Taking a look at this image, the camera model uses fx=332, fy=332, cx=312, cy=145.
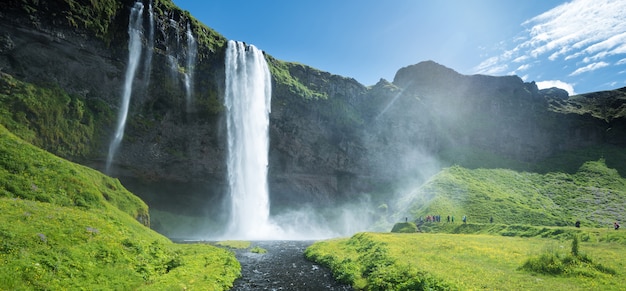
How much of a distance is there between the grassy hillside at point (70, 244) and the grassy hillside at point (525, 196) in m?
55.8

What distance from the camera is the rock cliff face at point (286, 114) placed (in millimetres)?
53219

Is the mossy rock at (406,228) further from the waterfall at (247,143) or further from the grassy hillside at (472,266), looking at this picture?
the waterfall at (247,143)

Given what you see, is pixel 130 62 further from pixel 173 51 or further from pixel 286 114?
pixel 286 114

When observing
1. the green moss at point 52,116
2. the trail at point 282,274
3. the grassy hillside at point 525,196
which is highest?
the green moss at point 52,116

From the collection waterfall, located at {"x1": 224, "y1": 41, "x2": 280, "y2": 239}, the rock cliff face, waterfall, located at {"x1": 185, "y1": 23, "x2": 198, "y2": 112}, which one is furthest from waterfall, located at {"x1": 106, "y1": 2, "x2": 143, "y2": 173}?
waterfall, located at {"x1": 224, "y1": 41, "x2": 280, "y2": 239}

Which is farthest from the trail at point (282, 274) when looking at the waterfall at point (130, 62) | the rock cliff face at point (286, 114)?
the rock cliff face at point (286, 114)

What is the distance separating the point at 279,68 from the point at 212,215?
41130 mm

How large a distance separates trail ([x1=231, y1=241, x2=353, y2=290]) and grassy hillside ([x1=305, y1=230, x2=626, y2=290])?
4.17ft

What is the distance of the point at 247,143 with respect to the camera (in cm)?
7194

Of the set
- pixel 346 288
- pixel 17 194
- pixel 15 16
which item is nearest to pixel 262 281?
pixel 346 288

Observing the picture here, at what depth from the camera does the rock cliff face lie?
53219 millimetres

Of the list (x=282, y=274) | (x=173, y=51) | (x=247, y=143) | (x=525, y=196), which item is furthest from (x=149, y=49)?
(x=525, y=196)

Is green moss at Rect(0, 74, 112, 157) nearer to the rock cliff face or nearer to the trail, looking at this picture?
the rock cliff face

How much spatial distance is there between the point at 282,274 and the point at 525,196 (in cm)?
8332
